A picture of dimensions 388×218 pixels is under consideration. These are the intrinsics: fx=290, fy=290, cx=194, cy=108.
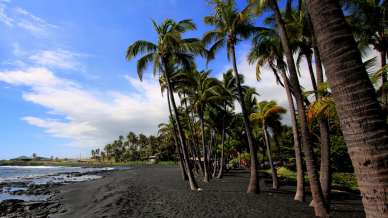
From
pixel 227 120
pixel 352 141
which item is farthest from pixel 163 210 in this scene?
pixel 227 120

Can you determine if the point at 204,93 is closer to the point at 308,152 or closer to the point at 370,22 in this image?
the point at 370,22

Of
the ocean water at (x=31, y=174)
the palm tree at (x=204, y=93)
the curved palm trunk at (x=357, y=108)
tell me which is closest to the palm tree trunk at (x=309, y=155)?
the curved palm trunk at (x=357, y=108)

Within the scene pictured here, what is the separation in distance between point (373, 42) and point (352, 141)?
14.0 m

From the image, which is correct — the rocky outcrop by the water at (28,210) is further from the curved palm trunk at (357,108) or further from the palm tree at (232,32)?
the curved palm trunk at (357,108)

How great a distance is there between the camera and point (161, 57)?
18.9m

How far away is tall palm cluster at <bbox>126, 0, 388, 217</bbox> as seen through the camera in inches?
122

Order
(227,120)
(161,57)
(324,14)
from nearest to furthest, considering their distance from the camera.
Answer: (324,14) < (161,57) < (227,120)

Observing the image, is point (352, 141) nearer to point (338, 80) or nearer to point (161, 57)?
point (338, 80)

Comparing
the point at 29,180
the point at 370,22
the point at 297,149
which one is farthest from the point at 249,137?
the point at 29,180

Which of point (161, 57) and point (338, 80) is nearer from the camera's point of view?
point (338, 80)

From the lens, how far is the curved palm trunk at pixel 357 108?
3.01m

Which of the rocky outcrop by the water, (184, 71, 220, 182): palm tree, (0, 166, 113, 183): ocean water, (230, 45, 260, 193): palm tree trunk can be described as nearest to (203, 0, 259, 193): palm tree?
(230, 45, 260, 193): palm tree trunk

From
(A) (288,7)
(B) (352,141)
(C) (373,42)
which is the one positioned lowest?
(B) (352,141)

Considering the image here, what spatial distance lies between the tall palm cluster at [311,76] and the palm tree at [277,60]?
5 centimetres
